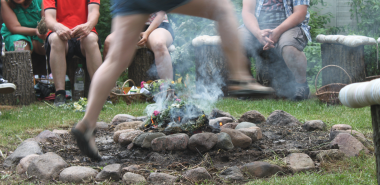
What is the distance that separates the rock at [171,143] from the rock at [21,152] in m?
0.78

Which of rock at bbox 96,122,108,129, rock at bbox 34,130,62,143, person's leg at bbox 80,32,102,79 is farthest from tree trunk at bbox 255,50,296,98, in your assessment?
rock at bbox 34,130,62,143

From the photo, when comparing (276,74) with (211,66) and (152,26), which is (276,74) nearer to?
(211,66)

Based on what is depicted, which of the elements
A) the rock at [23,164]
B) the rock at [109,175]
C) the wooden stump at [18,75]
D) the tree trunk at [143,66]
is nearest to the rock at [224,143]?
the rock at [109,175]

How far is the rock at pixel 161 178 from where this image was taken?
1.70m

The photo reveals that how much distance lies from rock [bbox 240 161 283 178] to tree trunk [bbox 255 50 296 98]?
9.97 feet

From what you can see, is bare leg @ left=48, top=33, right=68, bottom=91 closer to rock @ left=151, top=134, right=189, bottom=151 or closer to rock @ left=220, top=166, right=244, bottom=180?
rock @ left=151, top=134, right=189, bottom=151

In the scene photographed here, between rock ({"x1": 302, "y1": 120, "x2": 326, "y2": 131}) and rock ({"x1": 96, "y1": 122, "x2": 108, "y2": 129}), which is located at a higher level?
rock ({"x1": 96, "y1": 122, "x2": 108, "y2": 129})

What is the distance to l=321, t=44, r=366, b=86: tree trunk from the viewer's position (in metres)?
4.52

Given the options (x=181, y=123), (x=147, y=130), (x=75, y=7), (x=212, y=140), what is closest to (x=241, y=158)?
(x=212, y=140)

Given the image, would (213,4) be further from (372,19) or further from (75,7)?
(372,19)

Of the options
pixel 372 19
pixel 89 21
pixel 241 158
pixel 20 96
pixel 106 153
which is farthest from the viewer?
pixel 372 19

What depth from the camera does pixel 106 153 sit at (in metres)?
2.30

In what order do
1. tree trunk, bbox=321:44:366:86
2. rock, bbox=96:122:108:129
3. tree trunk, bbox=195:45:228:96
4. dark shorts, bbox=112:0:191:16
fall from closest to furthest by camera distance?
1. dark shorts, bbox=112:0:191:16
2. rock, bbox=96:122:108:129
3. tree trunk, bbox=321:44:366:86
4. tree trunk, bbox=195:45:228:96

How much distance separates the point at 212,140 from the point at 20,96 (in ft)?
12.1
